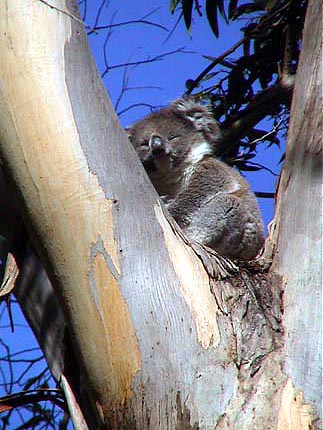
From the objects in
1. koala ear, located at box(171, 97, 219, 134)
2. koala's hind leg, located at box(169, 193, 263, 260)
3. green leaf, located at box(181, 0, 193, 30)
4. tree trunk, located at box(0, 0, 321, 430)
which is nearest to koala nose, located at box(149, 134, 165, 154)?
koala ear, located at box(171, 97, 219, 134)

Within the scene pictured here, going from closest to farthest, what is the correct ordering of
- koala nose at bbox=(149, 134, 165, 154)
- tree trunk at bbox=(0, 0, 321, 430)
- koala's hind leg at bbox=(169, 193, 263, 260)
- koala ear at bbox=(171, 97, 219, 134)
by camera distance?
tree trunk at bbox=(0, 0, 321, 430), koala's hind leg at bbox=(169, 193, 263, 260), koala nose at bbox=(149, 134, 165, 154), koala ear at bbox=(171, 97, 219, 134)

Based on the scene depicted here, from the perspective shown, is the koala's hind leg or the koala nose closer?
the koala's hind leg

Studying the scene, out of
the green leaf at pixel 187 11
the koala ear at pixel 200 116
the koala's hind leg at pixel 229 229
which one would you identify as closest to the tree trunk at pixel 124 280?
the koala's hind leg at pixel 229 229

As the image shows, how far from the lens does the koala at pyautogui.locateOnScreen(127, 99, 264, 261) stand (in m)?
2.74

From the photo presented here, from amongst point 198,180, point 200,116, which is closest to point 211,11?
point 200,116

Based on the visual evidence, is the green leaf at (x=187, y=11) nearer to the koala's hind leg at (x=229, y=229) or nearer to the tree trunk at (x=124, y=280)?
the koala's hind leg at (x=229, y=229)

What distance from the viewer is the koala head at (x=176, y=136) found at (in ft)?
10.4

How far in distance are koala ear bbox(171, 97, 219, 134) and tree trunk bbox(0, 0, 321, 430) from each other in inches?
65.5

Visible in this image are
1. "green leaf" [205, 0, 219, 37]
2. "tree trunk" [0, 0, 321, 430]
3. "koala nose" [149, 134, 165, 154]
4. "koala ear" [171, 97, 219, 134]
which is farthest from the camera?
"green leaf" [205, 0, 219, 37]

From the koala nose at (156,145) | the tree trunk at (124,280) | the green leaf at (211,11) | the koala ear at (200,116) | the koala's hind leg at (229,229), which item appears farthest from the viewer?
the green leaf at (211,11)

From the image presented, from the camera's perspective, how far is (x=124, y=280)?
147 centimetres

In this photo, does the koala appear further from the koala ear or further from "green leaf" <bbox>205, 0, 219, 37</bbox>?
"green leaf" <bbox>205, 0, 219, 37</bbox>

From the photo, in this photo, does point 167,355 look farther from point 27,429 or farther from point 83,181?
point 27,429

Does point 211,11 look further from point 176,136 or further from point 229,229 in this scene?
point 229,229
